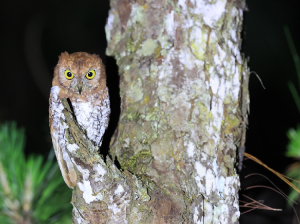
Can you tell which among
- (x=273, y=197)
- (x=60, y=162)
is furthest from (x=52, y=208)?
(x=273, y=197)

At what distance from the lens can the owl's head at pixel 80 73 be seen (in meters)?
1.70

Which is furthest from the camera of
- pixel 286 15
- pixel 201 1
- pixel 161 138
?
pixel 286 15

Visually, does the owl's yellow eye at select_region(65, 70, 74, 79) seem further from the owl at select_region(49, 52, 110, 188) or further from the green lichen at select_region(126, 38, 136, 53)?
the green lichen at select_region(126, 38, 136, 53)

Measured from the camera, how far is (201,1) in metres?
1.57

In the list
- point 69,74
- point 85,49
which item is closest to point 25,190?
point 69,74

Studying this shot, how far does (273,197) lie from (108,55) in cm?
134

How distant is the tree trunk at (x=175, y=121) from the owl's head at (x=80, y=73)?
13 centimetres

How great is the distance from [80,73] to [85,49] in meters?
2.49

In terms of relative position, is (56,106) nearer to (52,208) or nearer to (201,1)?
(52,208)

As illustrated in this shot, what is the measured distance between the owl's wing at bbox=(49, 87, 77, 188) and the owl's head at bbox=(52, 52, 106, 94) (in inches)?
4.0

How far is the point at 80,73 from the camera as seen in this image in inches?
67.1

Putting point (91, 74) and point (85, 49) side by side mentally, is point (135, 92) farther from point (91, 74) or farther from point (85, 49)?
point (85, 49)

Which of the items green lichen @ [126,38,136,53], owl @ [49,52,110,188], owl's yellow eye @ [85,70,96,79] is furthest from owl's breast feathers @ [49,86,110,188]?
green lichen @ [126,38,136,53]

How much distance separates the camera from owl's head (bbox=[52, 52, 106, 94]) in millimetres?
1700
